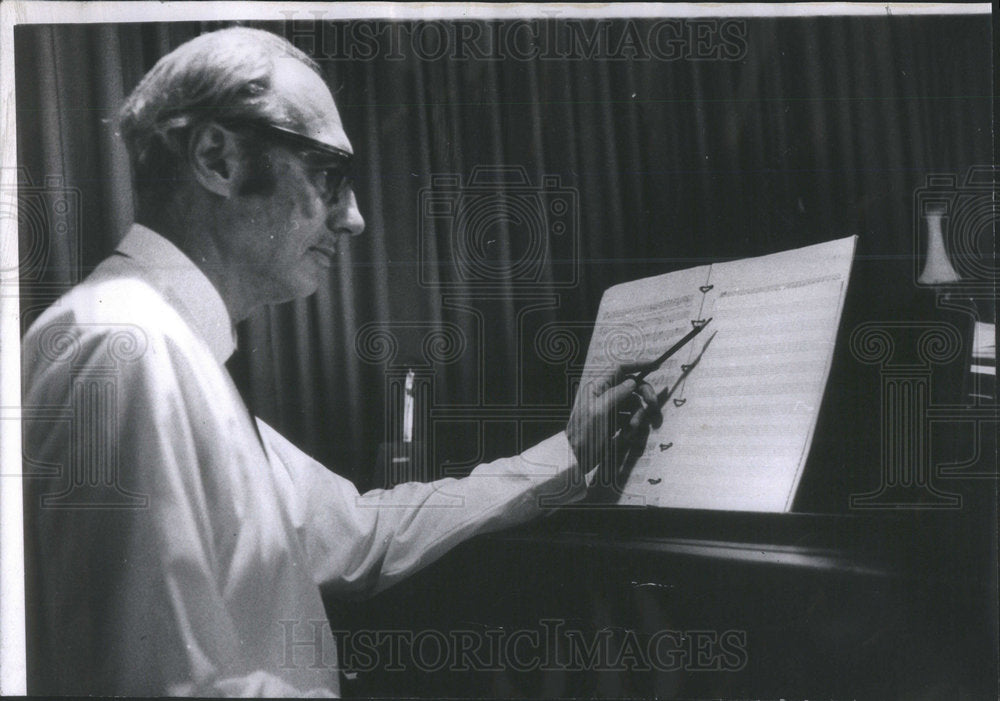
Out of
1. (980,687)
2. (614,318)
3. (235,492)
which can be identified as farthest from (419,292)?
(980,687)

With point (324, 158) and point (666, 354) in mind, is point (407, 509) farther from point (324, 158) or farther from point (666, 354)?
point (324, 158)

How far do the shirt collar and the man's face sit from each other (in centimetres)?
11

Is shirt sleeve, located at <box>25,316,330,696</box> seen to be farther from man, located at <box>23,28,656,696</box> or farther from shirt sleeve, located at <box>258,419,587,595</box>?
shirt sleeve, located at <box>258,419,587,595</box>

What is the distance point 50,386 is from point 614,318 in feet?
5.23

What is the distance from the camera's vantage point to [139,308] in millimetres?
2414

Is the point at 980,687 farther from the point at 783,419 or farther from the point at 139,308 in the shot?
the point at 139,308

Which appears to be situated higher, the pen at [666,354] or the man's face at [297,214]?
the man's face at [297,214]

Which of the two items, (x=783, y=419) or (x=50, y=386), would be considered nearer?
(x=783, y=419)

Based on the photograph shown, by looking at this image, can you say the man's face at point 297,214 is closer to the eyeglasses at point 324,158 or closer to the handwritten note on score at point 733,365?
the eyeglasses at point 324,158

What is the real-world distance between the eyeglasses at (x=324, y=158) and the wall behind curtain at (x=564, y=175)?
5 cm

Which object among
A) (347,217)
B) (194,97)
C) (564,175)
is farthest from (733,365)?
Answer: (194,97)

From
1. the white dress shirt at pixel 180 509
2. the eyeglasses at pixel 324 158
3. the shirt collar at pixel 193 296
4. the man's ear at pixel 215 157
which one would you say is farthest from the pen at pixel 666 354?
the man's ear at pixel 215 157

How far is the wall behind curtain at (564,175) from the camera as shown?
2406 millimetres

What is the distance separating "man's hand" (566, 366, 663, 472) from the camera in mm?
2396
